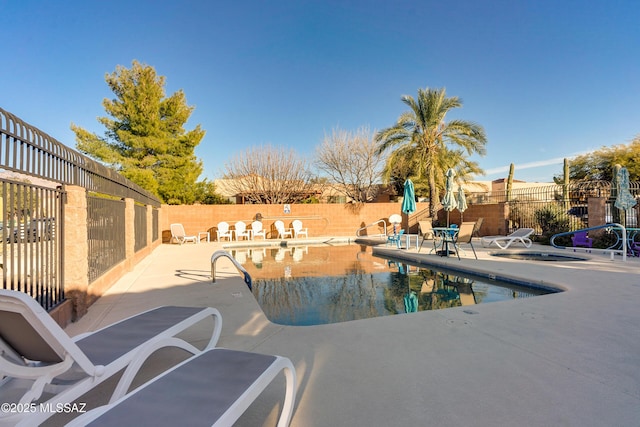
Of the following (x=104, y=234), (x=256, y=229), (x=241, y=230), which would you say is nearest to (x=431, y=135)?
(x=256, y=229)

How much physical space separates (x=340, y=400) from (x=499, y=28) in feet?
50.8

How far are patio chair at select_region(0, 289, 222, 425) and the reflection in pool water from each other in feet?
8.37

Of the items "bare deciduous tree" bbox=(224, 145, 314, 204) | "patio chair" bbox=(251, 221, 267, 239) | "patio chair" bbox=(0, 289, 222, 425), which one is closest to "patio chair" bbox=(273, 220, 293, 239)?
"patio chair" bbox=(251, 221, 267, 239)

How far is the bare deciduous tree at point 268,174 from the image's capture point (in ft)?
80.4

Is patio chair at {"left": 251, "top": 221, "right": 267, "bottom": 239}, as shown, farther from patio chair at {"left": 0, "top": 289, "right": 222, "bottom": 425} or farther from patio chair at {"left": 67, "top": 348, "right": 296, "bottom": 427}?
patio chair at {"left": 67, "top": 348, "right": 296, "bottom": 427}

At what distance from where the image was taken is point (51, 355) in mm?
1694

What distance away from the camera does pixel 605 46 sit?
1273cm

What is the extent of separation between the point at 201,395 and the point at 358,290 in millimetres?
4960

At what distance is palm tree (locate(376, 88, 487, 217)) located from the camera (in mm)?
15953

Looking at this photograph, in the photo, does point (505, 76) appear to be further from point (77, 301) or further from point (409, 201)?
point (77, 301)

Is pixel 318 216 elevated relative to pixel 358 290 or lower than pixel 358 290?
elevated

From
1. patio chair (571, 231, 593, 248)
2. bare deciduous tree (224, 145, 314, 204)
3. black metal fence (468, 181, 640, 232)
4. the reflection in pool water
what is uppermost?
bare deciduous tree (224, 145, 314, 204)

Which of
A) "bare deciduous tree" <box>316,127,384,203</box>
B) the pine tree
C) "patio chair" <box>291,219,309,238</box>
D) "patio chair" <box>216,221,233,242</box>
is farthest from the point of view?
"bare deciduous tree" <box>316,127,384,203</box>

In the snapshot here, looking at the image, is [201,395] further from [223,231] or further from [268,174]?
[268,174]
